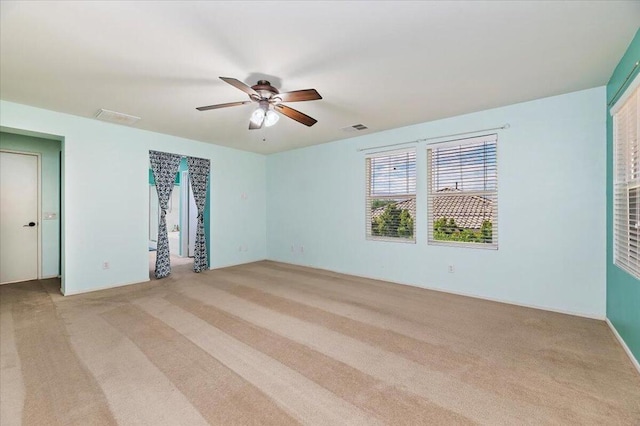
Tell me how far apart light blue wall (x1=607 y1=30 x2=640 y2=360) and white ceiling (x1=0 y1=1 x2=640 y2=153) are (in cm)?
11

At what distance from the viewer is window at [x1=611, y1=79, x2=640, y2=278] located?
7.52 feet

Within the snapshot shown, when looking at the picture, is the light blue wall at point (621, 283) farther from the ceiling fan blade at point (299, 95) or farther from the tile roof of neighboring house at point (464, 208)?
the ceiling fan blade at point (299, 95)

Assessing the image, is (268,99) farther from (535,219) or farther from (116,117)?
(535,219)

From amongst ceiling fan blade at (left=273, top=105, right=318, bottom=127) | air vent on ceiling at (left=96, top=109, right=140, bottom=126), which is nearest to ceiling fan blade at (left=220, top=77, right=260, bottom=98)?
ceiling fan blade at (left=273, top=105, right=318, bottom=127)

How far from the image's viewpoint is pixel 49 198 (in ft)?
16.5

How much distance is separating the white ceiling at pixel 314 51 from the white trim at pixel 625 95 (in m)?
0.33

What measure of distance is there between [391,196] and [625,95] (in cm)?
288

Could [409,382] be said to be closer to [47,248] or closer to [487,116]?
[487,116]

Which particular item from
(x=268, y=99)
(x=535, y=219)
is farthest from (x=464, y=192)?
(x=268, y=99)

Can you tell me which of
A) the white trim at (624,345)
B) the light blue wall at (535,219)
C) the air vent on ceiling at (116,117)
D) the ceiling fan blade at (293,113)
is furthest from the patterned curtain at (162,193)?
the white trim at (624,345)

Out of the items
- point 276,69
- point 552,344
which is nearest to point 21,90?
point 276,69

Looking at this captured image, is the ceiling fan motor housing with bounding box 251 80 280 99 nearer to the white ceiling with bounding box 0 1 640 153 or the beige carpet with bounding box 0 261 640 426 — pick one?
the white ceiling with bounding box 0 1 640 153

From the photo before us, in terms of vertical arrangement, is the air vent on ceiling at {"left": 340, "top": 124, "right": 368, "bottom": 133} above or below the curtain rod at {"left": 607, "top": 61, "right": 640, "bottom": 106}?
above

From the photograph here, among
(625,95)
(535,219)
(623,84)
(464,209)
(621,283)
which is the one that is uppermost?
(623,84)
